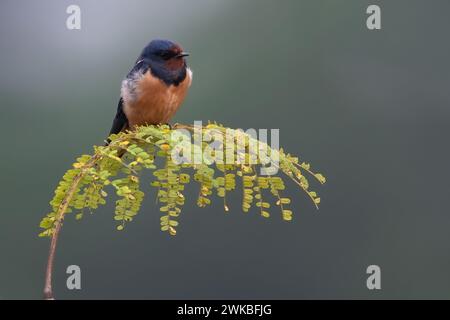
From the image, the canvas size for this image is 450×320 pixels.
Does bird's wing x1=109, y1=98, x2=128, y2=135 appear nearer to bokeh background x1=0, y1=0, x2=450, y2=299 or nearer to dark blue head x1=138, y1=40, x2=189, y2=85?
dark blue head x1=138, y1=40, x2=189, y2=85

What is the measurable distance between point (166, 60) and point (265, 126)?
932cm

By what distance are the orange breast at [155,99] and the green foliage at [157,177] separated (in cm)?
146

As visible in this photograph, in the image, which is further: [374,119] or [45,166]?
[374,119]

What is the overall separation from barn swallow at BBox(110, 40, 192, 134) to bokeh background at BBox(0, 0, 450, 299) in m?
7.82

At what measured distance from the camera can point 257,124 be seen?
1370cm

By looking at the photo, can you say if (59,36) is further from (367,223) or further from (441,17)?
(441,17)

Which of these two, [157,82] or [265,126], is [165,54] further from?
[265,126]

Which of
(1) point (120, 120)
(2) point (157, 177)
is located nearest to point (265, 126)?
(1) point (120, 120)

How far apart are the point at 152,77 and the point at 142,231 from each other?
37.0 ft

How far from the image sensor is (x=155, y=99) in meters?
4.16

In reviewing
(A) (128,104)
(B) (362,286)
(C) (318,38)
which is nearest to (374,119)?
(C) (318,38)
